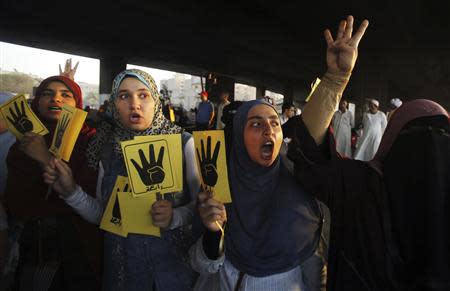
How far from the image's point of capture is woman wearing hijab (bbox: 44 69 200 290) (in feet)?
5.24

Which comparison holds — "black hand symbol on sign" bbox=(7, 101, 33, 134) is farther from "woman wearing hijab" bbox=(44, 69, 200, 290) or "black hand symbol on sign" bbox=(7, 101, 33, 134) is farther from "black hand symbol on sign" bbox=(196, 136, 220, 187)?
"black hand symbol on sign" bbox=(196, 136, 220, 187)

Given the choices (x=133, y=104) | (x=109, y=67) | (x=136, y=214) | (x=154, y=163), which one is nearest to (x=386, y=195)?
(x=154, y=163)

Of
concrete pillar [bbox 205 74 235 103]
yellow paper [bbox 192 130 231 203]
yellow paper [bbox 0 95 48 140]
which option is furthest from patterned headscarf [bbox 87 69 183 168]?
concrete pillar [bbox 205 74 235 103]

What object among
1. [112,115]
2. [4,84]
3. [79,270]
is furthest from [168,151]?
[4,84]

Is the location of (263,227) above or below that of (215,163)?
below

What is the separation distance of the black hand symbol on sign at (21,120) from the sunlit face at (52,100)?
21 cm

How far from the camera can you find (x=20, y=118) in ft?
5.66

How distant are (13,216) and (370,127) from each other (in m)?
7.56

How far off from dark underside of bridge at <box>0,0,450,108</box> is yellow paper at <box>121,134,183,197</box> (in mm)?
12820

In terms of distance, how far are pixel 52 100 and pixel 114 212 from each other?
2.66 ft

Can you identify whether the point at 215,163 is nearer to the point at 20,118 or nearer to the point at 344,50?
the point at 344,50

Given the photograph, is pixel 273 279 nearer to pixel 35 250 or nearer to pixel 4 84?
pixel 35 250

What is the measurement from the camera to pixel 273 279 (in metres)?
1.44

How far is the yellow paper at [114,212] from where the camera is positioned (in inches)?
62.2
